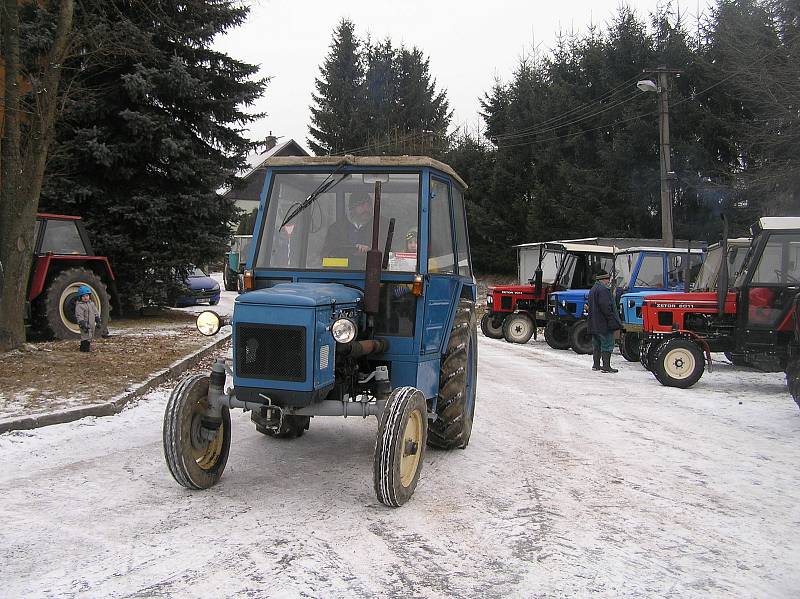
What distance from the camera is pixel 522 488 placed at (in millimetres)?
5246

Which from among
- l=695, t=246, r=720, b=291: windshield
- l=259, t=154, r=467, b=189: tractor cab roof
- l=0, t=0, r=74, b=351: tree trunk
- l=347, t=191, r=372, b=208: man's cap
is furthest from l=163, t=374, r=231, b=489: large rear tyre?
l=695, t=246, r=720, b=291: windshield

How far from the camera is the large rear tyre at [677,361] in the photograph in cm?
1067

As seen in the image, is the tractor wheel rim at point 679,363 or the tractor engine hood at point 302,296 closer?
the tractor engine hood at point 302,296

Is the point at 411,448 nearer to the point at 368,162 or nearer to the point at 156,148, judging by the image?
the point at 368,162

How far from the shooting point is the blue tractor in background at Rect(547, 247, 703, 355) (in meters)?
15.1

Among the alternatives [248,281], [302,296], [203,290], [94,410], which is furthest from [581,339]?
[203,290]

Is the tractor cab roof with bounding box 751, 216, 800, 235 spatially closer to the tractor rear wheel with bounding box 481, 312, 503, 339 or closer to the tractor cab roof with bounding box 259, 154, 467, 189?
the tractor cab roof with bounding box 259, 154, 467, 189

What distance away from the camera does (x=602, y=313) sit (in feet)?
41.5

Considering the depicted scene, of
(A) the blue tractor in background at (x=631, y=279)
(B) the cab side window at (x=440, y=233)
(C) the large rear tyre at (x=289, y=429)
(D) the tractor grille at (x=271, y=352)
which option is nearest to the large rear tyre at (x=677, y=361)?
(A) the blue tractor in background at (x=631, y=279)

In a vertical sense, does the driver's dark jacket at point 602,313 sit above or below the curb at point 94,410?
above

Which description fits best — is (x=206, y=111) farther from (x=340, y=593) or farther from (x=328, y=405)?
(x=340, y=593)

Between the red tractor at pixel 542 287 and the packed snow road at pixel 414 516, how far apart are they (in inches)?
389

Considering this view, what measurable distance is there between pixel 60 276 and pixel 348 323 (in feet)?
29.4

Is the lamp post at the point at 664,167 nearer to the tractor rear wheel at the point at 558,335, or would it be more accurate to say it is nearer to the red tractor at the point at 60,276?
the tractor rear wheel at the point at 558,335
